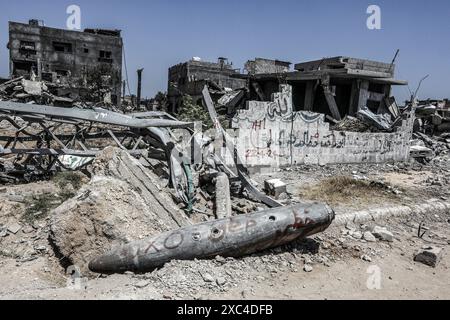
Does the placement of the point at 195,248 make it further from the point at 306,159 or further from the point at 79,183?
the point at 306,159

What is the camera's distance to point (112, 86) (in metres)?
32.9

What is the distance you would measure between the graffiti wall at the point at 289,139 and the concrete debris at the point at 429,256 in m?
5.58

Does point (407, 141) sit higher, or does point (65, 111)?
point (65, 111)

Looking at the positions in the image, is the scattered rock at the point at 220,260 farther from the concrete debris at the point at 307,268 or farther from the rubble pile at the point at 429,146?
the rubble pile at the point at 429,146

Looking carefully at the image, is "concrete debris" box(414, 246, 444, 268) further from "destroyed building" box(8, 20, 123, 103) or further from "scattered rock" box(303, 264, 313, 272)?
"destroyed building" box(8, 20, 123, 103)

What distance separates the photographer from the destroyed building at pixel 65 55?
30.8 m

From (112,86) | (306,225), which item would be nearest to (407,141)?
(306,225)

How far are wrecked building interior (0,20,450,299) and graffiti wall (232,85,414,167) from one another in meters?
0.04

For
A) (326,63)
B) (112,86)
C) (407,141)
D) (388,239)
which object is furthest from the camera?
Result: (112,86)

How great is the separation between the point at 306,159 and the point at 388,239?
5749 millimetres

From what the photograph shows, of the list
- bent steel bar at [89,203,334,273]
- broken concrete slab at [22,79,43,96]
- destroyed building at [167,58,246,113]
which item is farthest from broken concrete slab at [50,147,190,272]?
destroyed building at [167,58,246,113]

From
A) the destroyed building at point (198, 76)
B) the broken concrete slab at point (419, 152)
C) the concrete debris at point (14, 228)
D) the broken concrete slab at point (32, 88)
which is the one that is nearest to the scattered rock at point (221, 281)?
the concrete debris at point (14, 228)

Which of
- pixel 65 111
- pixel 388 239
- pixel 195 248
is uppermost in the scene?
pixel 65 111
